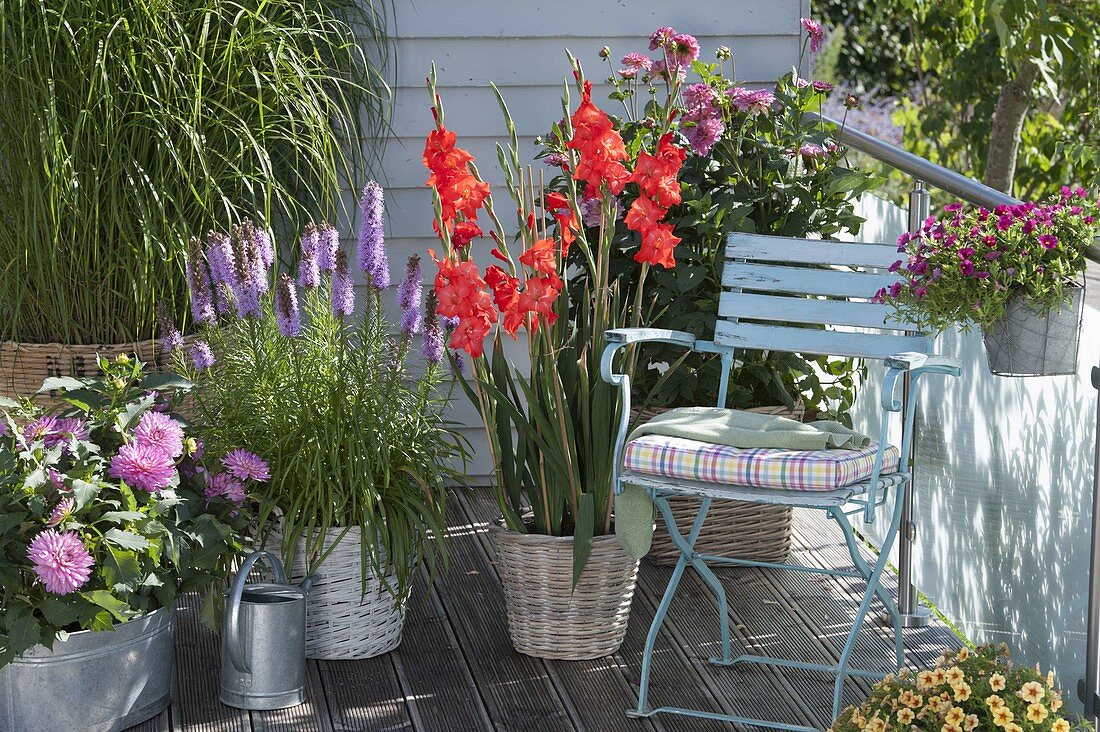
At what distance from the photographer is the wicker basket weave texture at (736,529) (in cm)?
313

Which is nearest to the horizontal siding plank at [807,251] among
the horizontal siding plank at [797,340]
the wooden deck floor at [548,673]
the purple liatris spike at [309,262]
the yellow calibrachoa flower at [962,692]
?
the horizontal siding plank at [797,340]

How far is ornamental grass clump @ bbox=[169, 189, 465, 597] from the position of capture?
2484 mm

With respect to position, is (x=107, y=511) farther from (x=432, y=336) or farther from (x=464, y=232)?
(x=464, y=232)

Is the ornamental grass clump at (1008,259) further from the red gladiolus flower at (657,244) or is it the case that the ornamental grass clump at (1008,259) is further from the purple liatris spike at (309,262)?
the purple liatris spike at (309,262)

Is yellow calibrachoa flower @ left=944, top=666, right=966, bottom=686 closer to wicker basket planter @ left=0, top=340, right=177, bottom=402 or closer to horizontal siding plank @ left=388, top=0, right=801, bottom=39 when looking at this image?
wicker basket planter @ left=0, top=340, right=177, bottom=402

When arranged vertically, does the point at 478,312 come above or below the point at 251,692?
above

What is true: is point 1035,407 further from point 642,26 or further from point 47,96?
point 47,96

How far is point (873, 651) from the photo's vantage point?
2.71 meters

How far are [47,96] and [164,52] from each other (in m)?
0.27

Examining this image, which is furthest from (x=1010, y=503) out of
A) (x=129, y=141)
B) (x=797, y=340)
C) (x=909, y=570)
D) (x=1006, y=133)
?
(x=1006, y=133)

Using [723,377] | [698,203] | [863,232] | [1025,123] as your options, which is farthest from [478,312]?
[1025,123]

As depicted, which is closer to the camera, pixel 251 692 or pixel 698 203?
pixel 251 692

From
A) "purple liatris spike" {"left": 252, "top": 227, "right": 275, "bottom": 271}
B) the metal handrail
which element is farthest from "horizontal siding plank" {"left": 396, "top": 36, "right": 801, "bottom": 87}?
"purple liatris spike" {"left": 252, "top": 227, "right": 275, "bottom": 271}

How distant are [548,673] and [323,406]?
709 millimetres
